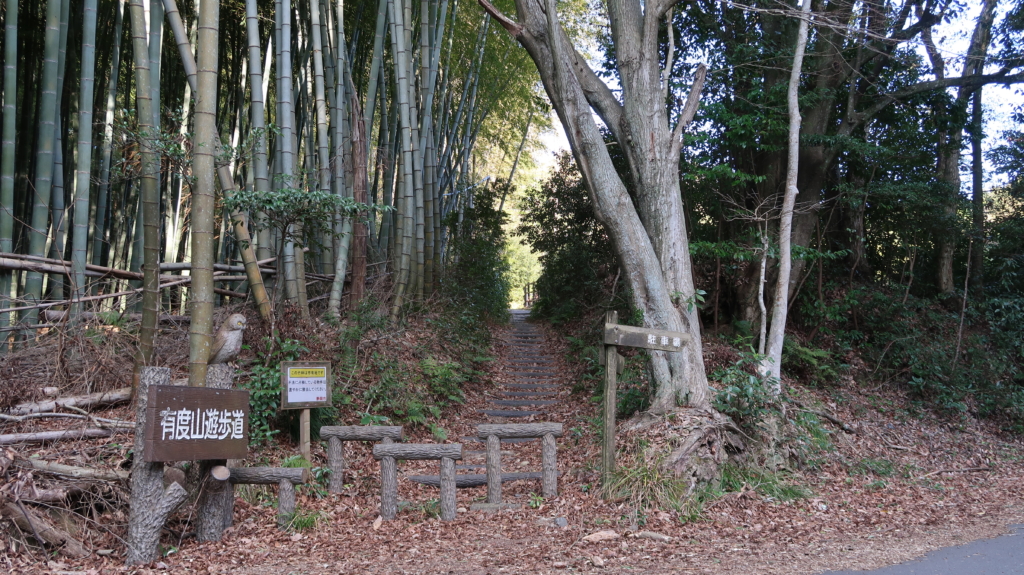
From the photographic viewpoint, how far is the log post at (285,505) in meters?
4.30

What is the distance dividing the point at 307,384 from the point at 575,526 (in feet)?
7.94

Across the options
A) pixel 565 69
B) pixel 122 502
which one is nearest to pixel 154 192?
pixel 122 502

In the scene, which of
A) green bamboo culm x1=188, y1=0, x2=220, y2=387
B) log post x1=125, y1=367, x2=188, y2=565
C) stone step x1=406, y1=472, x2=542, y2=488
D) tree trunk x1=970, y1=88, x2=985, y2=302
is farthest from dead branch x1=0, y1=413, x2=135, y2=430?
tree trunk x1=970, y1=88, x2=985, y2=302

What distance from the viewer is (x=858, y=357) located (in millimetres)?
9922

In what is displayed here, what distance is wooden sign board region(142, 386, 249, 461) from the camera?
368cm

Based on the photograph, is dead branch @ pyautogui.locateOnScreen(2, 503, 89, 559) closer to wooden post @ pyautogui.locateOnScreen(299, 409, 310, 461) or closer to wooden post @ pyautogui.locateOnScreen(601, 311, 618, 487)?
wooden post @ pyautogui.locateOnScreen(299, 409, 310, 461)

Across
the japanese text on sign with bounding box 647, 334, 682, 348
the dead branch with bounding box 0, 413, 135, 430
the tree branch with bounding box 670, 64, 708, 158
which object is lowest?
the dead branch with bounding box 0, 413, 135, 430

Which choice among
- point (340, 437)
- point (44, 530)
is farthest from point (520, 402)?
point (44, 530)

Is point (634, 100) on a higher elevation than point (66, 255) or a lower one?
higher

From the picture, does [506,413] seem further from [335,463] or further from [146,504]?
[146,504]

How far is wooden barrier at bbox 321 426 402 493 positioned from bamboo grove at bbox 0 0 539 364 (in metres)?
1.26

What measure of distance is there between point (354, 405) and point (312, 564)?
2648 mm

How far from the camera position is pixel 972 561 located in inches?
159

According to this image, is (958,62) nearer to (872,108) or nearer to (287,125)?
(872,108)
